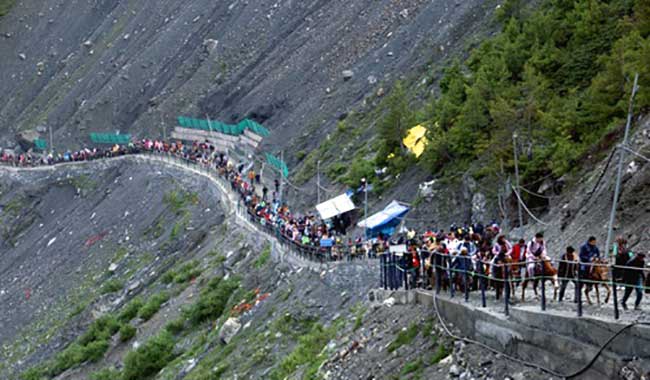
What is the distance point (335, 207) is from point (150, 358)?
11161 millimetres

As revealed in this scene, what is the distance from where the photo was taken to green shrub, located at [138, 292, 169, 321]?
43.8 m

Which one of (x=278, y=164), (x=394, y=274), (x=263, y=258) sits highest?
(x=278, y=164)

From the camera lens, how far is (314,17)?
83562mm

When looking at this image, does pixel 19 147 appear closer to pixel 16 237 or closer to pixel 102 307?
pixel 16 237

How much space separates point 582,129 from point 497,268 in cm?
1734

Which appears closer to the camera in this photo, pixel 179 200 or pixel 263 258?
pixel 263 258

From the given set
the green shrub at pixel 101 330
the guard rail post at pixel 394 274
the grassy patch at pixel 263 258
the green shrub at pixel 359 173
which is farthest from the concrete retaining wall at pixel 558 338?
the green shrub at pixel 359 173

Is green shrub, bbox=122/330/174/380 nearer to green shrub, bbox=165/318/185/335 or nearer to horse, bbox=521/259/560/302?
green shrub, bbox=165/318/185/335

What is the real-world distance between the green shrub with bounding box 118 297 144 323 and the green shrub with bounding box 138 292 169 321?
0.87 meters

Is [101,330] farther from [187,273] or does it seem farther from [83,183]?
[83,183]

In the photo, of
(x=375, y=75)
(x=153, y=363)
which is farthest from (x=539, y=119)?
(x=375, y=75)

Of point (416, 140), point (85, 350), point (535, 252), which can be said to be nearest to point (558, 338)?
point (535, 252)

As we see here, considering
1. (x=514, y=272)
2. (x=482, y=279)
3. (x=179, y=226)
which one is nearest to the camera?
(x=482, y=279)

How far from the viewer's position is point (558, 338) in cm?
1564
